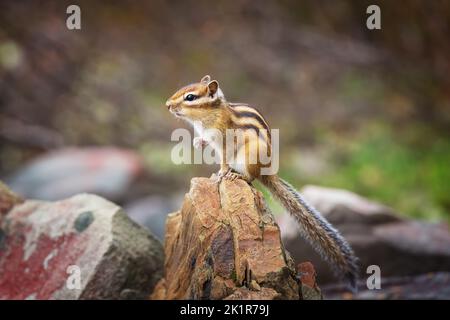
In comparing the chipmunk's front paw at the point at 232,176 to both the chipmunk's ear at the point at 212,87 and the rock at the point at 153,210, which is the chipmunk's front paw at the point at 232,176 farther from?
the rock at the point at 153,210

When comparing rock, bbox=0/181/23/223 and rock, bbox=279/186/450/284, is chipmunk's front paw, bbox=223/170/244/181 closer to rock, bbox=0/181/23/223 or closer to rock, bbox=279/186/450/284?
rock, bbox=279/186/450/284

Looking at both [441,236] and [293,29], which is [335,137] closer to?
[293,29]

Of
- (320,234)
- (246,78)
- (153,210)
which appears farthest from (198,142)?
(246,78)

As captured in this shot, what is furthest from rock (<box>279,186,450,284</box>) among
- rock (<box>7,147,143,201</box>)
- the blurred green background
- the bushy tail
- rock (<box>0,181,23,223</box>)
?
rock (<box>7,147,143,201</box>)

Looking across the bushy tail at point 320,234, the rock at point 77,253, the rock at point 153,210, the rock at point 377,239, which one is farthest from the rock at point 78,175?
the bushy tail at point 320,234

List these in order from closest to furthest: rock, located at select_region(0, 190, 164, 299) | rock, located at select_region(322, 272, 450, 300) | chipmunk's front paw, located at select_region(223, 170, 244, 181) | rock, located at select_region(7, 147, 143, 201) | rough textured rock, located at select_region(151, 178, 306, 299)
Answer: rough textured rock, located at select_region(151, 178, 306, 299)
chipmunk's front paw, located at select_region(223, 170, 244, 181)
rock, located at select_region(0, 190, 164, 299)
rock, located at select_region(322, 272, 450, 300)
rock, located at select_region(7, 147, 143, 201)
